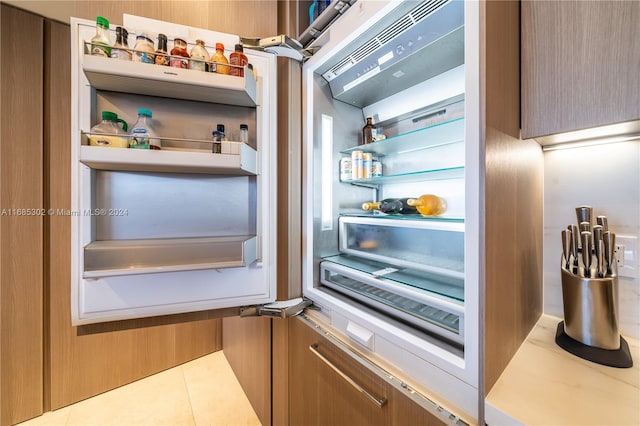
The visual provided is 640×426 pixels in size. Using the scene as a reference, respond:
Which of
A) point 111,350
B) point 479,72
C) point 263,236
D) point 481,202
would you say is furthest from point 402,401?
point 111,350

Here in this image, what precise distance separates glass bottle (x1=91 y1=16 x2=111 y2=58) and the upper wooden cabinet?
1.11 m

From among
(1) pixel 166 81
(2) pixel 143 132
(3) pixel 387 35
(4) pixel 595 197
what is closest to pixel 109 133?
(2) pixel 143 132

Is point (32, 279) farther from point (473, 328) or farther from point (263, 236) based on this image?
point (473, 328)

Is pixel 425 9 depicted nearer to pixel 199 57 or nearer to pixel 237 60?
pixel 237 60

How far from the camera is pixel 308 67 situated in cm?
97

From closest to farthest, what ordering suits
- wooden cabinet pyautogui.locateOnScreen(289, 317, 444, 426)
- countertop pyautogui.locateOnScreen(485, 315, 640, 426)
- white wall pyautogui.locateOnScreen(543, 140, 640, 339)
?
countertop pyautogui.locateOnScreen(485, 315, 640, 426) < wooden cabinet pyautogui.locateOnScreen(289, 317, 444, 426) < white wall pyautogui.locateOnScreen(543, 140, 640, 339)

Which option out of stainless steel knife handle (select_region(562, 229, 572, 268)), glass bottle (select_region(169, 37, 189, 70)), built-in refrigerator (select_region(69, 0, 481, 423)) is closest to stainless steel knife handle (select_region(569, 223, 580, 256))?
stainless steel knife handle (select_region(562, 229, 572, 268))

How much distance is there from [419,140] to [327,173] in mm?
392

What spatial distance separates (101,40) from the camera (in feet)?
2.21

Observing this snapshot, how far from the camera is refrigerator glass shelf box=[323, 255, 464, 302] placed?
2.32ft

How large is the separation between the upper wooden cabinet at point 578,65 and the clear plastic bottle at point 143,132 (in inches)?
41.0

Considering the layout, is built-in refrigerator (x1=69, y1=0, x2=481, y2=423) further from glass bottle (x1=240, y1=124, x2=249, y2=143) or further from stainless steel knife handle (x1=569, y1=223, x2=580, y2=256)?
stainless steel knife handle (x1=569, y1=223, x2=580, y2=256)

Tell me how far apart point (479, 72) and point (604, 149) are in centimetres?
62

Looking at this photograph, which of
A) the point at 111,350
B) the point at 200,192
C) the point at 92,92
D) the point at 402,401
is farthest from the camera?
the point at 111,350
